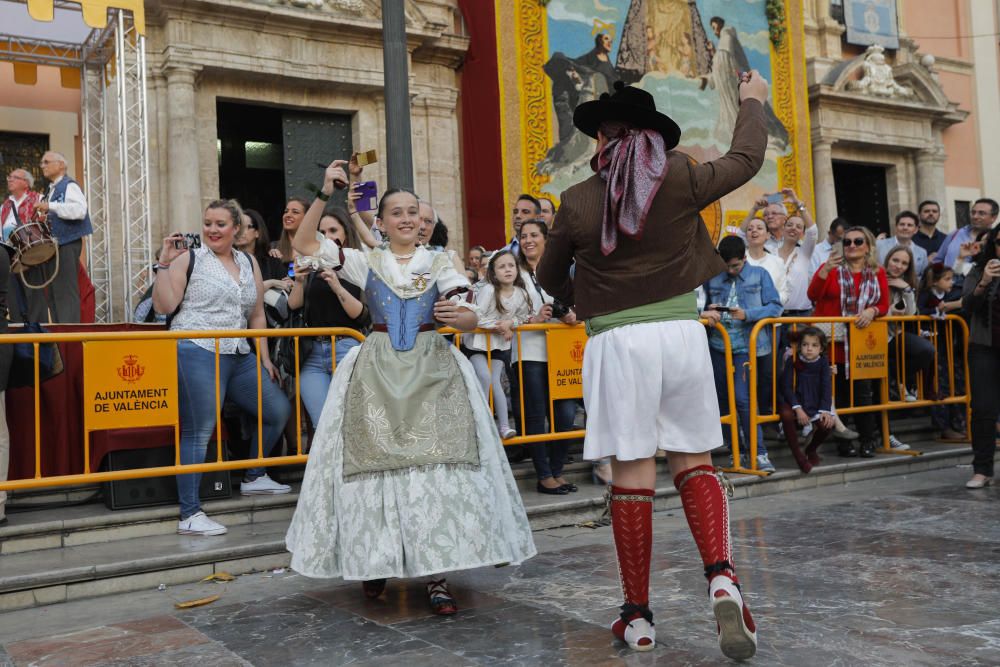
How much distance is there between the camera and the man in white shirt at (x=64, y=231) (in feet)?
29.2

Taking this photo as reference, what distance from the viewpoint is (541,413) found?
6.91 meters

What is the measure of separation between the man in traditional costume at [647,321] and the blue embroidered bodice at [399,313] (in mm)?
1041

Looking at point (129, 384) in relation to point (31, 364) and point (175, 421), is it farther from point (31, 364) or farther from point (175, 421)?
point (31, 364)

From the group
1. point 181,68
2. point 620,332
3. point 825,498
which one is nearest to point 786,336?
point 825,498

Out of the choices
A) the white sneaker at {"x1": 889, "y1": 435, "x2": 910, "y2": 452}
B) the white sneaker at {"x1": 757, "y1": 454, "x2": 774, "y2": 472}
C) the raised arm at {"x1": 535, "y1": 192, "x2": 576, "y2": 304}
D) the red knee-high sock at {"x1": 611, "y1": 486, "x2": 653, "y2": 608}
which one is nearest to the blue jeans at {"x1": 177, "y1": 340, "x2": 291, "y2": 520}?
the raised arm at {"x1": 535, "y1": 192, "x2": 576, "y2": 304}

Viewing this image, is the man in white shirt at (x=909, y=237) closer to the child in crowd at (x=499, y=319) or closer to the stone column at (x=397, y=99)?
the child in crowd at (x=499, y=319)

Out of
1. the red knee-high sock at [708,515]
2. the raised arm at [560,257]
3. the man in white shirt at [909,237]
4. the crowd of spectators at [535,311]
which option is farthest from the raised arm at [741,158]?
the man in white shirt at [909,237]

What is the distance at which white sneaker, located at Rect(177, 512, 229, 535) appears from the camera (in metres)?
5.64

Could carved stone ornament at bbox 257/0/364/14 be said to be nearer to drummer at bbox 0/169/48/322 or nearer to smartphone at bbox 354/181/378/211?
drummer at bbox 0/169/48/322

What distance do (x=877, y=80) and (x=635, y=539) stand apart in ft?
56.8

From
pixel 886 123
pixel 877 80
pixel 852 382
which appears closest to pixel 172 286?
pixel 852 382

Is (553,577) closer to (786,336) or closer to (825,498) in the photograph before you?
(825,498)

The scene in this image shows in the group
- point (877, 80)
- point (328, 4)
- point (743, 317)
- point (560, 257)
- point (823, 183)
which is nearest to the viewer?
point (560, 257)

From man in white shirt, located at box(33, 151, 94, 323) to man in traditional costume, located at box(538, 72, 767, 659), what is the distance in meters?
6.68
